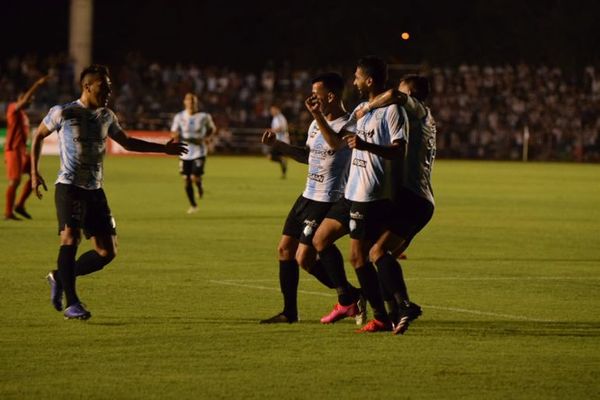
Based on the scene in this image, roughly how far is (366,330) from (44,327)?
2504 mm

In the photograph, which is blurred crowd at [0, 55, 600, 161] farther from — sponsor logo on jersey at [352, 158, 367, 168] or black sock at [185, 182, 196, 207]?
sponsor logo on jersey at [352, 158, 367, 168]

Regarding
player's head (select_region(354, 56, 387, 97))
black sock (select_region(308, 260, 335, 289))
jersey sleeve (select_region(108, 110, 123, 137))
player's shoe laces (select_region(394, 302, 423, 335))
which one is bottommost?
player's shoe laces (select_region(394, 302, 423, 335))

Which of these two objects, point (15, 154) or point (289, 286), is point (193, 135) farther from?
point (289, 286)

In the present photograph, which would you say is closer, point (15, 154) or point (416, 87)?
point (416, 87)

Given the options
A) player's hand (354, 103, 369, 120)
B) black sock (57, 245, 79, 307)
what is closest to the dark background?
black sock (57, 245, 79, 307)

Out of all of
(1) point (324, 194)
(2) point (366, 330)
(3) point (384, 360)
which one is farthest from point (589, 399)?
(1) point (324, 194)

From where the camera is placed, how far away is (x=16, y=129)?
22172 mm

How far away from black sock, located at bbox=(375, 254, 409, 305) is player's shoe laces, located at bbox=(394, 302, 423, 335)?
0.21 feet

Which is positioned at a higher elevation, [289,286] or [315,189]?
[315,189]

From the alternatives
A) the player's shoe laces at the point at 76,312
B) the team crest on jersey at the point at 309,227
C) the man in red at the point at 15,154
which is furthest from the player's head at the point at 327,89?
the man in red at the point at 15,154

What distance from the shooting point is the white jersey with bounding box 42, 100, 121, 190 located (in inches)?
441

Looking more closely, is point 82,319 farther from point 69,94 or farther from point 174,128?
point 69,94

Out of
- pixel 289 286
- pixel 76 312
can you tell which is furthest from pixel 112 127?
pixel 289 286

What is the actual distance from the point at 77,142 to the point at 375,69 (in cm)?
261
